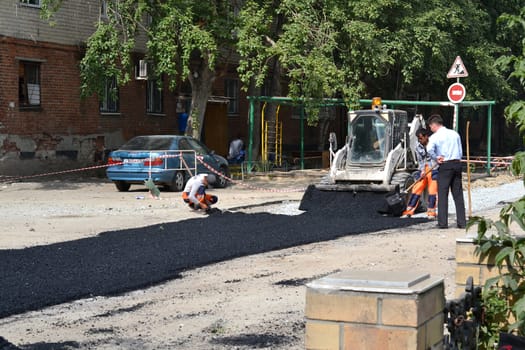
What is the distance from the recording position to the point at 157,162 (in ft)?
77.7

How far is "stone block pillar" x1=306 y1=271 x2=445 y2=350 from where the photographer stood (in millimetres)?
4055

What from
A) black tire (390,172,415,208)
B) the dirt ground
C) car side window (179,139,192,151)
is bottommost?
the dirt ground

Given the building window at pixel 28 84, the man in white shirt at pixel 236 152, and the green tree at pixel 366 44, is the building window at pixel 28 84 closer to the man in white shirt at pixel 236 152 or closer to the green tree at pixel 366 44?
the green tree at pixel 366 44

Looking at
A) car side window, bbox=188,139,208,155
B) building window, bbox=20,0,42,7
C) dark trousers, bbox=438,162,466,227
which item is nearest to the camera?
dark trousers, bbox=438,162,466,227

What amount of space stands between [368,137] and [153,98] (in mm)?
15482

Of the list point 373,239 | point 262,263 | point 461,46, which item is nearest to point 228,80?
point 461,46

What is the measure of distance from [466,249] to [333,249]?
7.20 m

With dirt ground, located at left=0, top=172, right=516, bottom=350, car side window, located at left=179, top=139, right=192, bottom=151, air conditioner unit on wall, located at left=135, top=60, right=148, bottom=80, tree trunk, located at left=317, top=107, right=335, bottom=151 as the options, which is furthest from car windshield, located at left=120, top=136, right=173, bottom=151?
tree trunk, located at left=317, top=107, right=335, bottom=151

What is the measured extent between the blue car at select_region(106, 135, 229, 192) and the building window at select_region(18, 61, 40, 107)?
17.7ft

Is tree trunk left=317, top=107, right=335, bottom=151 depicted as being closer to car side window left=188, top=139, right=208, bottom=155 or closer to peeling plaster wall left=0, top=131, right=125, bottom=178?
peeling plaster wall left=0, top=131, right=125, bottom=178

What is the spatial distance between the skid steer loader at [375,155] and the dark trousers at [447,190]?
11.7 feet

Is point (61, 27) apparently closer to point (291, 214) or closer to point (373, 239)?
point (291, 214)

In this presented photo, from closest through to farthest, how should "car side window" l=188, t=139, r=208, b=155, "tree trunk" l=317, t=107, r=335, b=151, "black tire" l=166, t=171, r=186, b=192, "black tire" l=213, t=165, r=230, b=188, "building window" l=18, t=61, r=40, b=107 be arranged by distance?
1. "black tire" l=166, t=171, r=186, b=192
2. "car side window" l=188, t=139, r=208, b=155
3. "black tire" l=213, t=165, r=230, b=188
4. "building window" l=18, t=61, r=40, b=107
5. "tree trunk" l=317, t=107, r=335, b=151

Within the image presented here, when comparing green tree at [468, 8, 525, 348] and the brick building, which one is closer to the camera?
green tree at [468, 8, 525, 348]
